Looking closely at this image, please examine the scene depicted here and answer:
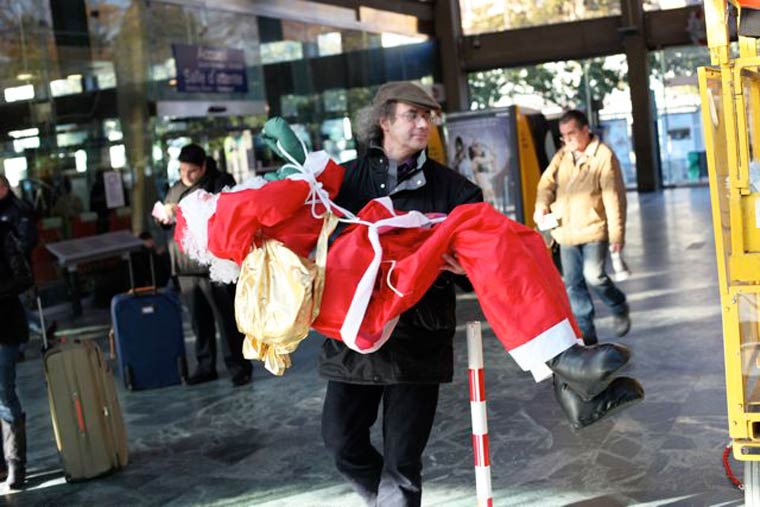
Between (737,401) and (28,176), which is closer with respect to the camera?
(737,401)

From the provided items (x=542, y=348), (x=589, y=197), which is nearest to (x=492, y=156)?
(x=589, y=197)

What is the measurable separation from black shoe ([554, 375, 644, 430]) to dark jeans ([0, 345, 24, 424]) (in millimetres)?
3611

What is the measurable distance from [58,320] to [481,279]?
1069cm

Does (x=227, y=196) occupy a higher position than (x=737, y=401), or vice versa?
(x=227, y=196)

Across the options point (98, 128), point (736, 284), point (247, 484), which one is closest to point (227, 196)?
point (736, 284)

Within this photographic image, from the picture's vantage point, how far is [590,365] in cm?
329

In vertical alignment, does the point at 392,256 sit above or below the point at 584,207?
above

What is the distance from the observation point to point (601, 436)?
6.03 metres

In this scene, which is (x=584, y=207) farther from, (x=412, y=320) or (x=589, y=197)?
(x=412, y=320)

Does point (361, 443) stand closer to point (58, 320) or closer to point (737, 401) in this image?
point (737, 401)

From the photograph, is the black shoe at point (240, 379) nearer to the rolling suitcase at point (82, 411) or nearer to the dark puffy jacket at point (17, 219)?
the dark puffy jacket at point (17, 219)

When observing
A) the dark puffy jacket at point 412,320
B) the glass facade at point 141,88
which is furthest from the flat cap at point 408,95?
the glass facade at point 141,88

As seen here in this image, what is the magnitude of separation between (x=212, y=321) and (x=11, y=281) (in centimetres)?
304

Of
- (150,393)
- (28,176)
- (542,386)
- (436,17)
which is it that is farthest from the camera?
(436,17)
